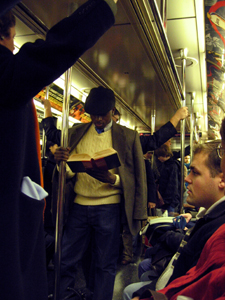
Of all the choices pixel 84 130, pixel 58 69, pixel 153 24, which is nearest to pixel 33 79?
pixel 58 69

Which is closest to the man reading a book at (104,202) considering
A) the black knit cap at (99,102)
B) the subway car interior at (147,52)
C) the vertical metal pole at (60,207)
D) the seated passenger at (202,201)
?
the black knit cap at (99,102)

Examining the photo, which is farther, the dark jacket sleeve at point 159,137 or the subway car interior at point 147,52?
the dark jacket sleeve at point 159,137

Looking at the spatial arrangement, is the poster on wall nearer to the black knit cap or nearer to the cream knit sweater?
the black knit cap

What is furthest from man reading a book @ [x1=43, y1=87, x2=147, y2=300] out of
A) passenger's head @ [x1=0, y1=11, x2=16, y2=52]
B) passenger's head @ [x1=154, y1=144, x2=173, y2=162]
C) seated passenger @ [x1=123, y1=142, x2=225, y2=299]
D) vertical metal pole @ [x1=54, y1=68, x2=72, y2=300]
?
passenger's head @ [x1=154, y1=144, x2=173, y2=162]

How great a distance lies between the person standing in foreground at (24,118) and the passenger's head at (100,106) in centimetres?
119

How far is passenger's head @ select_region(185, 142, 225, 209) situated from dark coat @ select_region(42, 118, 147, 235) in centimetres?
60

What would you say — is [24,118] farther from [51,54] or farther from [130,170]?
[130,170]

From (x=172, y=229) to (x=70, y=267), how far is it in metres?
0.82

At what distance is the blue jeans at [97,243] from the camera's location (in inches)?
79.6

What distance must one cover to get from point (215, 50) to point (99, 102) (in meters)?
2.17

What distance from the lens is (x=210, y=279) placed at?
2.13 ft

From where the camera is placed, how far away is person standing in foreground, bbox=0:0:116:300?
806 mm

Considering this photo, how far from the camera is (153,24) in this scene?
1.69 meters

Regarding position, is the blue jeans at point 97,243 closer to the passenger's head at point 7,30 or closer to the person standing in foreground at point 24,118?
the person standing in foreground at point 24,118
